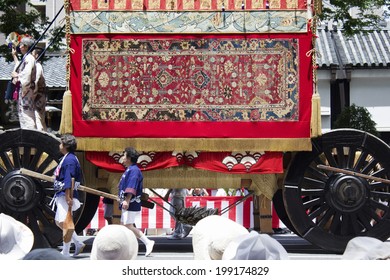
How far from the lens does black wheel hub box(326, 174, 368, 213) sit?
41.6 feet

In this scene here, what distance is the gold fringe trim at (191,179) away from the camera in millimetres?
12789

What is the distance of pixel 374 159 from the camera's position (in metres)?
12.9

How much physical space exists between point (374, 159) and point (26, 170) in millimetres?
4381

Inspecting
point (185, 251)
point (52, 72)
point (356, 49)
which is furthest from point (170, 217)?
point (52, 72)

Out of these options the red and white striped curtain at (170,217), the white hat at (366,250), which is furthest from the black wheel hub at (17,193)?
the white hat at (366,250)

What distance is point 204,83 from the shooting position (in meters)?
12.5

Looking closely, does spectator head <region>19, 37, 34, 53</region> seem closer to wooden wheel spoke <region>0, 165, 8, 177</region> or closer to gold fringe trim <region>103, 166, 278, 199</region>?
wooden wheel spoke <region>0, 165, 8, 177</region>

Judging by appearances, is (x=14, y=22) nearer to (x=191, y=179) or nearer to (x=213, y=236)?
(x=191, y=179)

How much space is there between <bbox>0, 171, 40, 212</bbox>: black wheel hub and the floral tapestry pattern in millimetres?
1164

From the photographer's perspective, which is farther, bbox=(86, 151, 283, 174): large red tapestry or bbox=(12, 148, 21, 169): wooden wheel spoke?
bbox=(12, 148, 21, 169): wooden wheel spoke

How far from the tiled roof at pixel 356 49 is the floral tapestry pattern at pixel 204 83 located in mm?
13008

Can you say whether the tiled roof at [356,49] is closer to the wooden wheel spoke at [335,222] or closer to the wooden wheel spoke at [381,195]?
the wooden wheel spoke at [381,195]

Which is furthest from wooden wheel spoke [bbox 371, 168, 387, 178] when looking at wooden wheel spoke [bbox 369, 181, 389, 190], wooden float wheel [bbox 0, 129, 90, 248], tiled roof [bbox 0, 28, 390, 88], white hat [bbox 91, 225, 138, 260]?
tiled roof [bbox 0, 28, 390, 88]

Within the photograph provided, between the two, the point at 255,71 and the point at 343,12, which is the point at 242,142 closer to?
the point at 255,71
